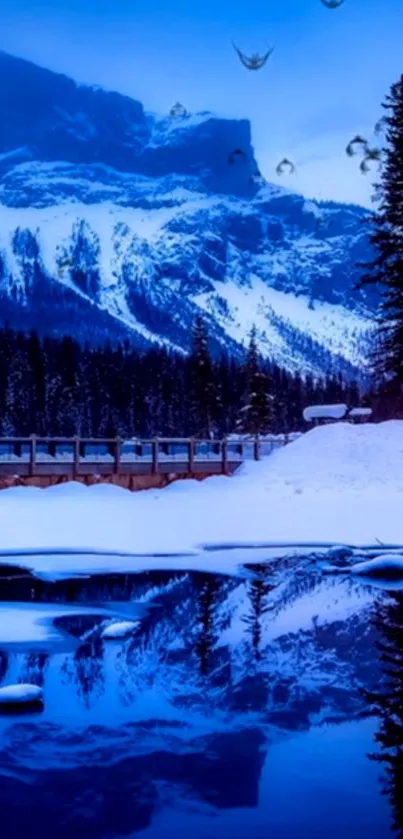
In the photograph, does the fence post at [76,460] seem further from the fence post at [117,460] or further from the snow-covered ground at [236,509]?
the fence post at [117,460]

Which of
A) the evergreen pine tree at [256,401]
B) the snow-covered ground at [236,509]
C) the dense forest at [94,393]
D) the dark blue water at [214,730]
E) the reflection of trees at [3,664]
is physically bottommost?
the dark blue water at [214,730]

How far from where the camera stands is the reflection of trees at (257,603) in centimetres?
1270

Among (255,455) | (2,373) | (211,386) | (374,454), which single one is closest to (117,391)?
(2,373)

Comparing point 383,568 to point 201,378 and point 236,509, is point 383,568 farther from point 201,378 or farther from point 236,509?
point 201,378

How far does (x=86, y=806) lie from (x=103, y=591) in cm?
899

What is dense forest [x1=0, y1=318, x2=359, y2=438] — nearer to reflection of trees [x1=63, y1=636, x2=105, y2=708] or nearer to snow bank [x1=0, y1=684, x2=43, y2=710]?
reflection of trees [x1=63, y1=636, x2=105, y2=708]

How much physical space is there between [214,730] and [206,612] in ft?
17.9

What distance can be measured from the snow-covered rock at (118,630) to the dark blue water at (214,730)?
169mm

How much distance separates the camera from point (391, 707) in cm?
955

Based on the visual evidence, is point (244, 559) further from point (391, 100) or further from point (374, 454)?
point (391, 100)

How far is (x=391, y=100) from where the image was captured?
35750 mm

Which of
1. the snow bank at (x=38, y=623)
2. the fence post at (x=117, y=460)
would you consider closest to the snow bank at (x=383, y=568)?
the snow bank at (x=38, y=623)

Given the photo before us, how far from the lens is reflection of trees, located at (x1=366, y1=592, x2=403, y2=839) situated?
762 cm

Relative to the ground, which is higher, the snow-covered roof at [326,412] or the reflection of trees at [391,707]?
the snow-covered roof at [326,412]
